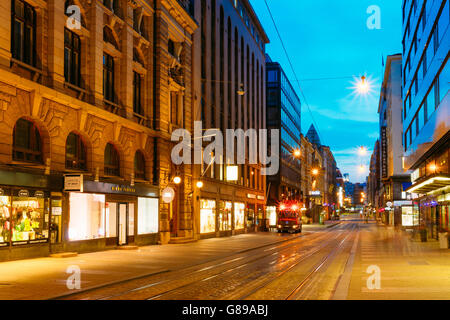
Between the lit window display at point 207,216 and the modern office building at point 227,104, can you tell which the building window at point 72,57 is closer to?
the modern office building at point 227,104

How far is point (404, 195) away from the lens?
78.1 meters

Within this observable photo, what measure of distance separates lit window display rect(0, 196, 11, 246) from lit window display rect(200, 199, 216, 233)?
22906 millimetres

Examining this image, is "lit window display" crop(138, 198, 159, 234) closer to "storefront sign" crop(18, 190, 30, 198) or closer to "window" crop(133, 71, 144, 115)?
"window" crop(133, 71, 144, 115)

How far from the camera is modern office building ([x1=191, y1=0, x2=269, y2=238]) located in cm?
4341

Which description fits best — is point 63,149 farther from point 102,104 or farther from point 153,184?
point 153,184

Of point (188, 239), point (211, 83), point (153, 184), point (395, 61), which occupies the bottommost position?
point (188, 239)

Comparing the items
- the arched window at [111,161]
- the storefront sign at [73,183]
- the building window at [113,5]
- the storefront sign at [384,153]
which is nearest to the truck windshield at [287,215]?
the arched window at [111,161]

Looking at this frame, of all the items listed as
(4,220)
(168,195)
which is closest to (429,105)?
(168,195)

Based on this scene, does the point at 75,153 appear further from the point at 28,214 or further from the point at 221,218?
the point at 221,218

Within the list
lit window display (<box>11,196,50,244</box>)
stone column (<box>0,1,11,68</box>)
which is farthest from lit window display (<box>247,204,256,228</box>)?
stone column (<box>0,1,11,68</box>)

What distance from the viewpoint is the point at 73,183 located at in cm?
2358

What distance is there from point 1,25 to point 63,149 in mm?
6471
